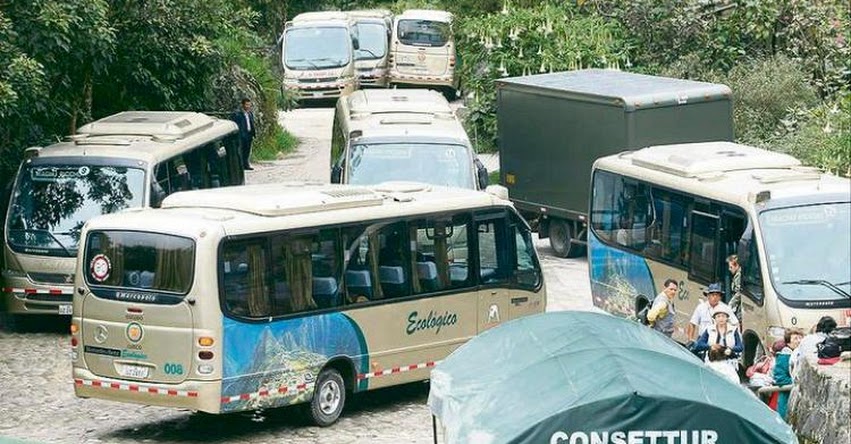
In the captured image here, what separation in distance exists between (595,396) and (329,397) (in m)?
7.49

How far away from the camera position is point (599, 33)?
36438mm

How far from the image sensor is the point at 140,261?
58.8ft

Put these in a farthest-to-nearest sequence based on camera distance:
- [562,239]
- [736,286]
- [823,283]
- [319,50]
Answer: [319,50]
[562,239]
[736,286]
[823,283]

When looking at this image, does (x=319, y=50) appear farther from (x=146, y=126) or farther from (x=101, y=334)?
(x=101, y=334)

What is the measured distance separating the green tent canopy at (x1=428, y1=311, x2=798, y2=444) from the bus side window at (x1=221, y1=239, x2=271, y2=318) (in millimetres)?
4521

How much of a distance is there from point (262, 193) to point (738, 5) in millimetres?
18672

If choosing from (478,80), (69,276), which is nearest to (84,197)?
(69,276)

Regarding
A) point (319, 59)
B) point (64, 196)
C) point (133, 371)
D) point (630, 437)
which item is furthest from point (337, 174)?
point (319, 59)

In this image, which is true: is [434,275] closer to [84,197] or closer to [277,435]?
[277,435]

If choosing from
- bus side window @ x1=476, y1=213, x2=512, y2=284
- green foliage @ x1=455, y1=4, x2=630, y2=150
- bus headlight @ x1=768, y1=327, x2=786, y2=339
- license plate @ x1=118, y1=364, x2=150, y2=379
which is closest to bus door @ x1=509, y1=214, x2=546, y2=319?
bus side window @ x1=476, y1=213, x2=512, y2=284

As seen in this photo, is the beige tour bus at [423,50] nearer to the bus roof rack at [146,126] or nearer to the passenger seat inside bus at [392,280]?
the bus roof rack at [146,126]

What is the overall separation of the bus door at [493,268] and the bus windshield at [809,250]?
2979 mm

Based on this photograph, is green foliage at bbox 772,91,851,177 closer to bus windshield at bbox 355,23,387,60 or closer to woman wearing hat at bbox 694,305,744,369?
woman wearing hat at bbox 694,305,744,369

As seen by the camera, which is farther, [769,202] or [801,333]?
[769,202]
